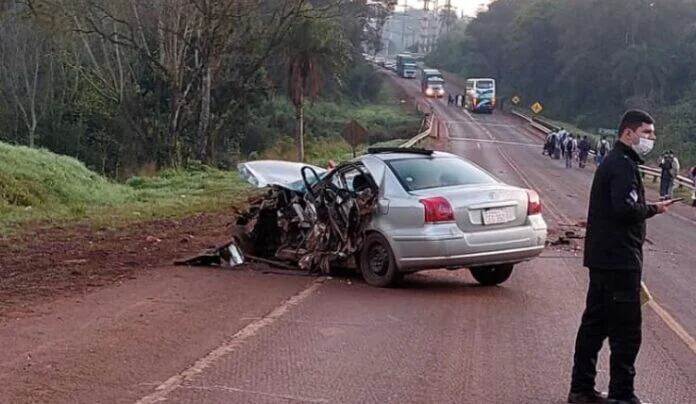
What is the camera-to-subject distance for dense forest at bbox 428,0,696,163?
3004 inches

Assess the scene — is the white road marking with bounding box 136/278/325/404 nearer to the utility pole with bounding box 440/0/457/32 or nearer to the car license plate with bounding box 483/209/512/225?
the car license plate with bounding box 483/209/512/225

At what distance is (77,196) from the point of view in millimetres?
21516

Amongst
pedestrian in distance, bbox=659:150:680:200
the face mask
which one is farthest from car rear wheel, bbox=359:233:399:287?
pedestrian in distance, bbox=659:150:680:200

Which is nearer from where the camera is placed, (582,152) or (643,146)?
(643,146)

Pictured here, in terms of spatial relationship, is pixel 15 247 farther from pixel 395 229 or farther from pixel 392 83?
pixel 392 83

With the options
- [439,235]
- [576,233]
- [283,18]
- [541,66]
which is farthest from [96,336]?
[541,66]

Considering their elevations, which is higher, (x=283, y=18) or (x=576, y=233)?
(x=283, y=18)

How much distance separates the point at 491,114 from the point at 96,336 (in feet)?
266

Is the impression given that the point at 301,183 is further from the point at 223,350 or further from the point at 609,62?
the point at 609,62

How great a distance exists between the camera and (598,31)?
276ft

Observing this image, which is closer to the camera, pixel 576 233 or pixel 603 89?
pixel 576 233

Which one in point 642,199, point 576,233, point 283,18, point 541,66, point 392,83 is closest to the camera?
point 642,199

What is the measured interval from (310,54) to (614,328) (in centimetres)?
3266

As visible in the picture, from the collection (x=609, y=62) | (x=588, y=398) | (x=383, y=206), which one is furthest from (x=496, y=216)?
(x=609, y=62)
